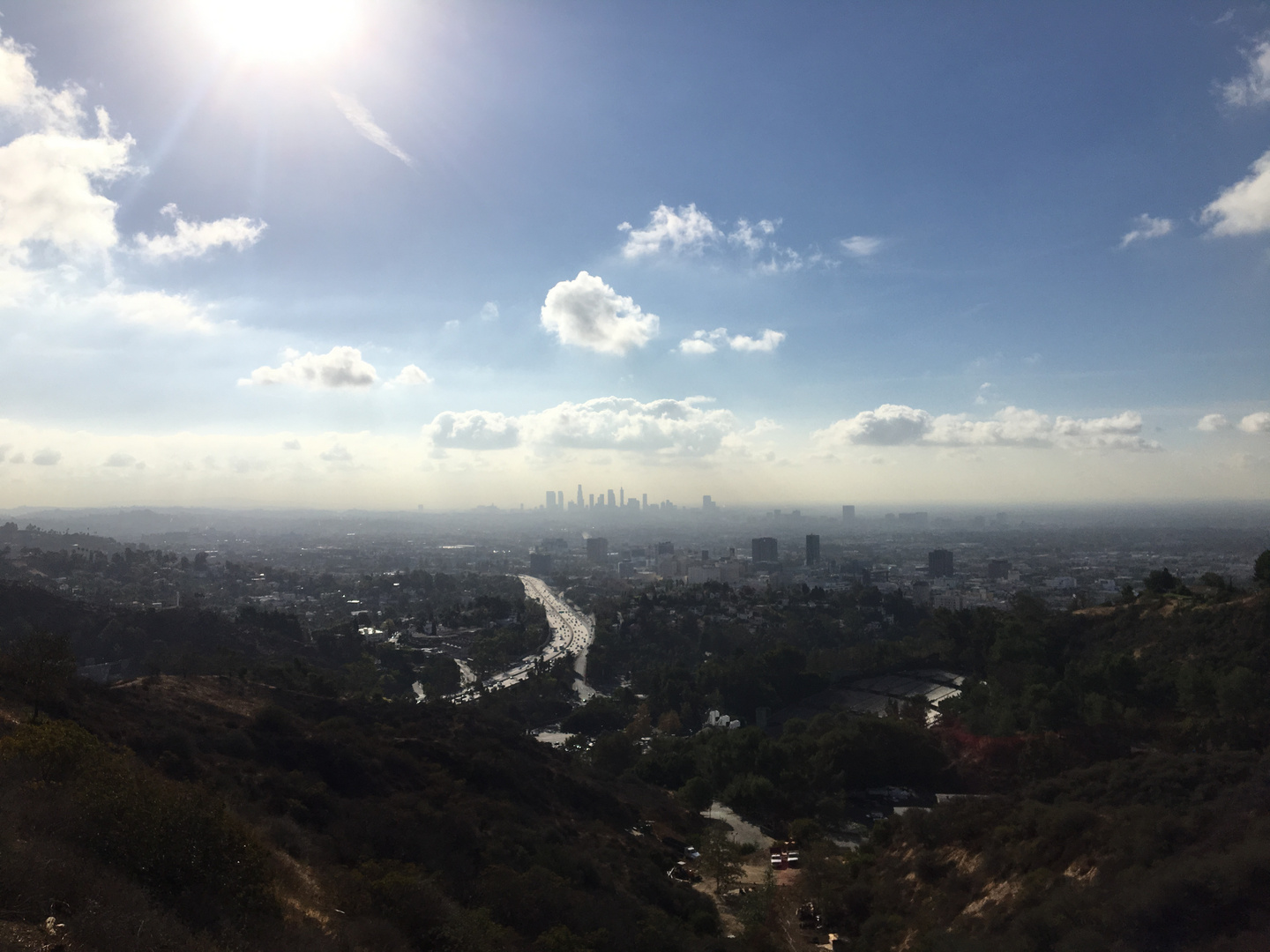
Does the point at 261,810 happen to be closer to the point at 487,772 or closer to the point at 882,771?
the point at 487,772

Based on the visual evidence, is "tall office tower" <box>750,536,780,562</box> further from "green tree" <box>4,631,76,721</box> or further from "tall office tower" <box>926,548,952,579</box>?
"green tree" <box>4,631,76,721</box>

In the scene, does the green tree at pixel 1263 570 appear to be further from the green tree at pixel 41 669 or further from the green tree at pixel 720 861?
the green tree at pixel 41 669

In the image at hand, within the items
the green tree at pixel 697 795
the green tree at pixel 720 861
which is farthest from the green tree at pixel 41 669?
the green tree at pixel 697 795

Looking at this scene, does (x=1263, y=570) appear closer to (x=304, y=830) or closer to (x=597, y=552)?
(x=304, y=830)

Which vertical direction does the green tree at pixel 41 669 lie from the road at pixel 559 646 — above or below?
above

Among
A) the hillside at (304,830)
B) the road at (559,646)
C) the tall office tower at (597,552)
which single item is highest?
the hillside at (304,830)

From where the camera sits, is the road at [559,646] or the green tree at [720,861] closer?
the green tree at [720,861]

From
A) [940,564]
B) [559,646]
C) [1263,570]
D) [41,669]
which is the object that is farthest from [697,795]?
[940,564]

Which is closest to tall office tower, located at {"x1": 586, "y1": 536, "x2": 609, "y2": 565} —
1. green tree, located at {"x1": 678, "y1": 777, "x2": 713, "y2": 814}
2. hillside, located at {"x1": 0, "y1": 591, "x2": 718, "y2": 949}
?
green tree, located at {"x1": 678, "y1": 777, "x2": 713, "y2": 814}

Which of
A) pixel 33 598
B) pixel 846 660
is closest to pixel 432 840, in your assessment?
pixel 846 660
